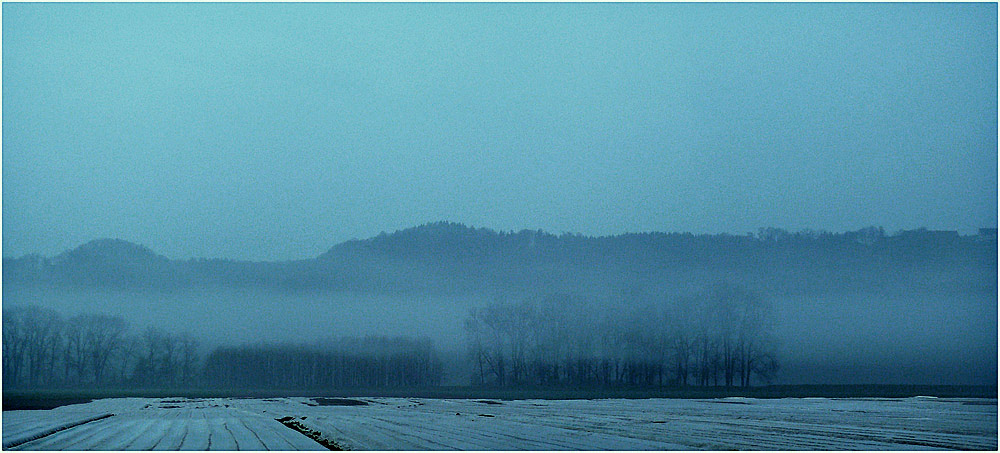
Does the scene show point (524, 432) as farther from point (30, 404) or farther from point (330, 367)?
point (330, 367)

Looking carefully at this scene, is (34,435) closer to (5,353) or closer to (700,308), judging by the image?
(5,353)

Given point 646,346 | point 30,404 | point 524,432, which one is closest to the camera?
point 524,432

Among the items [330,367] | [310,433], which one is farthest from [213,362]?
[310,433]


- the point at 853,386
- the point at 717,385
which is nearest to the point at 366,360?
the point at 717,385

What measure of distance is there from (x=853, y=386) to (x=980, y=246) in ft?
48.4

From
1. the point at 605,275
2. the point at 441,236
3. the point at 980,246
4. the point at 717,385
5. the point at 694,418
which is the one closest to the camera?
the point at 694,418

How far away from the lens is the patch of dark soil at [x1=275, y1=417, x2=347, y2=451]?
16642mm

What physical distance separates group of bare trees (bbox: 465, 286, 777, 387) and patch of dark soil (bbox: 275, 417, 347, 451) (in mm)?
46953

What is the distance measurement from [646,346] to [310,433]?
53.9 metres

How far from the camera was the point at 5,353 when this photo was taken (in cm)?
6669

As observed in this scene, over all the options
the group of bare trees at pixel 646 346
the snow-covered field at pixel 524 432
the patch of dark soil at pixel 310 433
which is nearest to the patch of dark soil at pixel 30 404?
the snow-covered field at pixel 524 432

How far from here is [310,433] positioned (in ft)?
65.2

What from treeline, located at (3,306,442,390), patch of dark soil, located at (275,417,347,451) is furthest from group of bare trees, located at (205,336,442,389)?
patch of dark soil, located at (275,417,347,451)

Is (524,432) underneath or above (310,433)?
above
